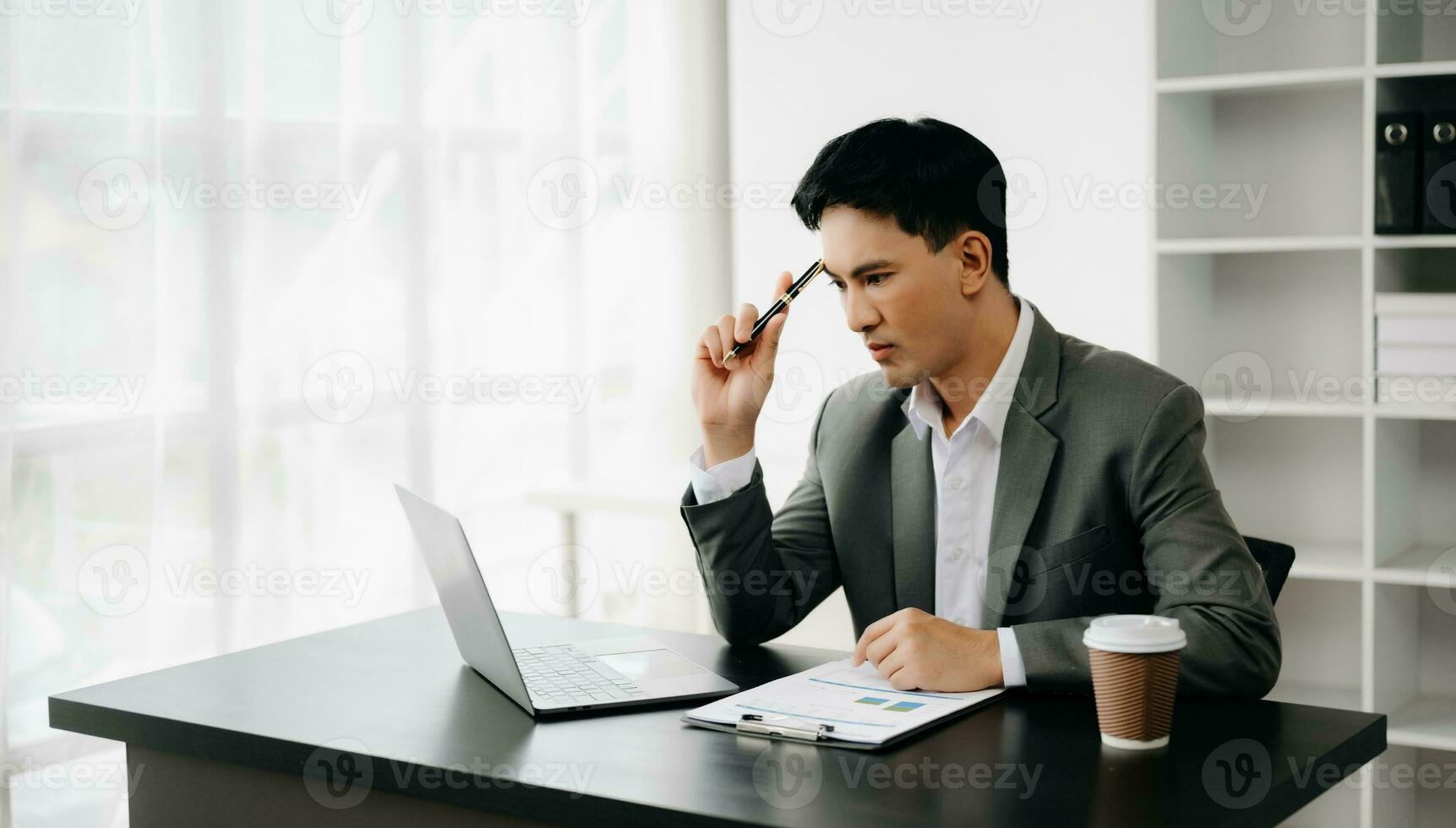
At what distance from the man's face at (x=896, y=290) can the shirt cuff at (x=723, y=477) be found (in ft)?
0.75

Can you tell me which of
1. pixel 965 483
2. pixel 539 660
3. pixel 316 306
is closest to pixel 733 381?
pixel 965 483

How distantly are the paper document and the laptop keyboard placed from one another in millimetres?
127

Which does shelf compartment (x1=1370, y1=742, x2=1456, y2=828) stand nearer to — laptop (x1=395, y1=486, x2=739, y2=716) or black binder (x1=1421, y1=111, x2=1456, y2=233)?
black binder (x1=1421, y1=111, x2=1456, y2=233)

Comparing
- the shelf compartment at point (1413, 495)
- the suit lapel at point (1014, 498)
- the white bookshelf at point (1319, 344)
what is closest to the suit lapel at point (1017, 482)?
the suit lapel at point (1014, 498)

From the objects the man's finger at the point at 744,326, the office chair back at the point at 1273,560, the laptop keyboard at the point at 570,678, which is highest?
the man's finger at the point at 744,326

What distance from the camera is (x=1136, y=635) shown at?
4.49 feet

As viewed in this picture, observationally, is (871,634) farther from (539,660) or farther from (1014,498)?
(539,660)

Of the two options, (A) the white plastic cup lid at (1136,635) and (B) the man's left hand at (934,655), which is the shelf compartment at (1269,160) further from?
(A) the white plastic cup lid at (1136,635)

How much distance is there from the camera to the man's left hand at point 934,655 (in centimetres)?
155

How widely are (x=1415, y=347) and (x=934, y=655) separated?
5.45 ft

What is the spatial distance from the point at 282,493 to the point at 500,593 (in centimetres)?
86

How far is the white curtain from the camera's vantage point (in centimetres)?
264

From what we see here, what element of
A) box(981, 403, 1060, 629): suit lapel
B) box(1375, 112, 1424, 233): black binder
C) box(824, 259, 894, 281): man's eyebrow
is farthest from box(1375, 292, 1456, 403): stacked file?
box(824, 259, 894, 281): man's eyebrow

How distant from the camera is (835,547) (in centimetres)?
205
